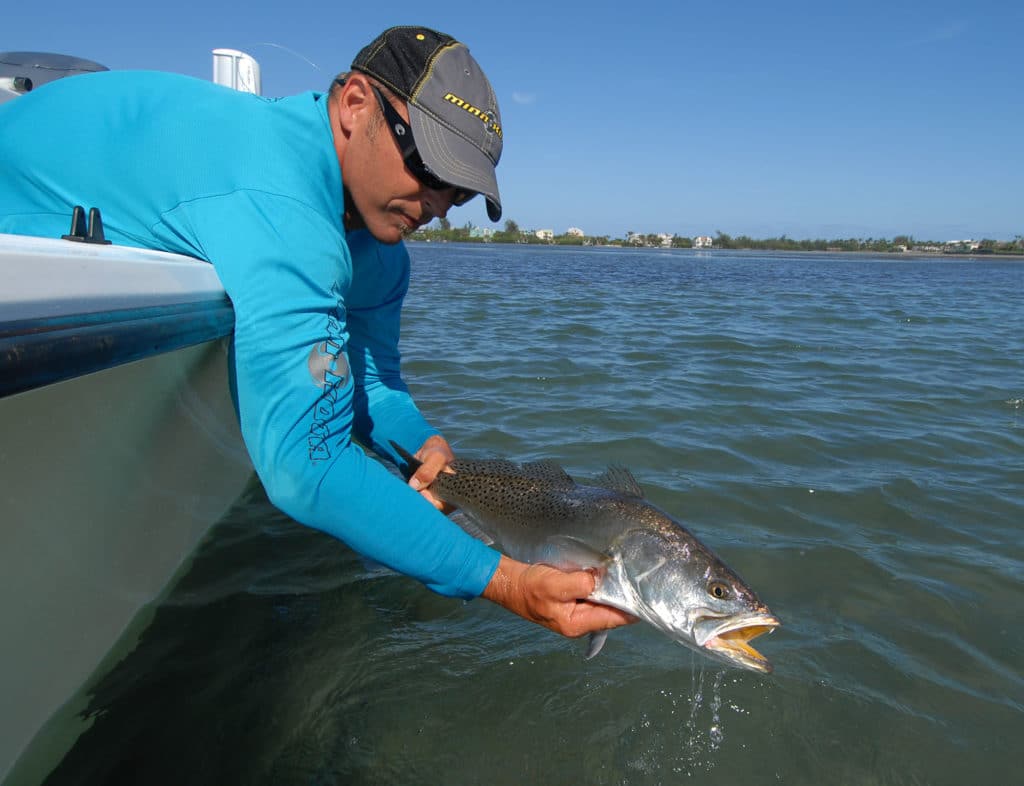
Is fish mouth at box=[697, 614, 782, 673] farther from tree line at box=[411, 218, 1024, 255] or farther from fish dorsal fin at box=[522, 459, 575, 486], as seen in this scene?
tree line at box=[411, 218, 1024, 255]

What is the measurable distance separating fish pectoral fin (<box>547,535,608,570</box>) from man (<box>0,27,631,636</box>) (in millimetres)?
212

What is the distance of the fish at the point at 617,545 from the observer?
234 cm

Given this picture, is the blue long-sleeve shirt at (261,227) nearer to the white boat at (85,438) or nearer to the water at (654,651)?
the white boat at (85,438)

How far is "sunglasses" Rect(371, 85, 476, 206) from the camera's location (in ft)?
7.04

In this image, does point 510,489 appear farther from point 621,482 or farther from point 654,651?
point 654,651

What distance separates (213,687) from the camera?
2.94 metres

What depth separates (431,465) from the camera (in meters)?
3.16

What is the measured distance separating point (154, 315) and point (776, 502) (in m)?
4.33

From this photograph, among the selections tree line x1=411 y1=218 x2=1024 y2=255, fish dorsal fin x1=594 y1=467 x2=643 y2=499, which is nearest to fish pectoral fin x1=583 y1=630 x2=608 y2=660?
fish dorsal fin x1=594 y1=467 x2=643 y2=499

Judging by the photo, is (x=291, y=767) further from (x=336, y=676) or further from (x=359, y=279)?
(x=359, y=279)

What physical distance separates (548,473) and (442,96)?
5.75ft

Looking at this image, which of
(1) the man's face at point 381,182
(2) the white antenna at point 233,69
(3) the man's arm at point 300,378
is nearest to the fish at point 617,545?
(3) the man's arm at point 300,378

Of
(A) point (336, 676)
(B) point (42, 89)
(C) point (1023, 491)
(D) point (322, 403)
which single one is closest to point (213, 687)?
(A) point (336, 676)

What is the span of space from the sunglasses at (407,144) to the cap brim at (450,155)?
0.03m
